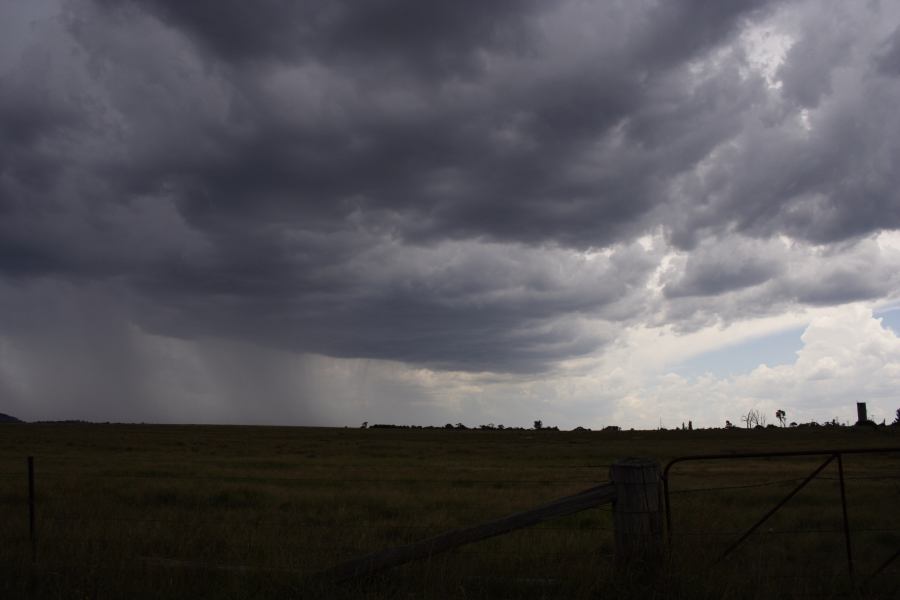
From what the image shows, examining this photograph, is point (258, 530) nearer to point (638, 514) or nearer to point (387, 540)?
point (387, 540)

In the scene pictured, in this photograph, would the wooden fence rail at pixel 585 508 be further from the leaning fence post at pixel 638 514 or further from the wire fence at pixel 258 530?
the wire fence at pixel 258 530

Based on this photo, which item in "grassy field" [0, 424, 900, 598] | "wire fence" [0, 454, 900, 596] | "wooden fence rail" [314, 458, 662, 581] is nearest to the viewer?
"wooden fence rail" [314, 458, 662, 581]

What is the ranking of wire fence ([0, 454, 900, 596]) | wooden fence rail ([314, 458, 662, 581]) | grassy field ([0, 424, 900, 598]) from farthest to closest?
wire fence ([0, 454, 900, 596])
grassy field ([0, 424, 900, 598])
wooden fence rail ([314, 458, 662, 581])

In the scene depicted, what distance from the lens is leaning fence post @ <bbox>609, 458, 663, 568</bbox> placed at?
633cm

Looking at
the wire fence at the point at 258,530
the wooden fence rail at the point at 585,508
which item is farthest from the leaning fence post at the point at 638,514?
the wire fence at the point at 258,530

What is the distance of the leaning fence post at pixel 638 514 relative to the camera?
6328mm

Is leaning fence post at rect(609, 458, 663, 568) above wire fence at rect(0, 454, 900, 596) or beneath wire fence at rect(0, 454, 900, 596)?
above

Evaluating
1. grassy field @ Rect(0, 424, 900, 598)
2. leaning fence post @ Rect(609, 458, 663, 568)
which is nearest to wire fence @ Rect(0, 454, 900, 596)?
grassy field @ Rect(0, 424, 900, 598)

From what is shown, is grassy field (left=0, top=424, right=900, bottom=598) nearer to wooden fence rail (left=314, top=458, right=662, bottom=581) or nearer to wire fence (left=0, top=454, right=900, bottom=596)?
wire fence (left=0, top=454, right=900, bottom=596)

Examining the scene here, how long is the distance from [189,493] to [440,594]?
43.0ft

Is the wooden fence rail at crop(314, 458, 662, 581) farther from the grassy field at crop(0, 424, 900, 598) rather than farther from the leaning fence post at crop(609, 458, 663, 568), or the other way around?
the grassy field at crop(0, 424, 900, 598)

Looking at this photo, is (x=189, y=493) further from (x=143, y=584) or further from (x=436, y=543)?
(x=436, y=543)

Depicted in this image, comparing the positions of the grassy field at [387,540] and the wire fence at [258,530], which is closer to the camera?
the grassy field at [387,540]

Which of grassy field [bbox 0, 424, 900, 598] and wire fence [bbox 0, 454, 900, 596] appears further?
wire fence [bbox 0, 454, 900, 596]
